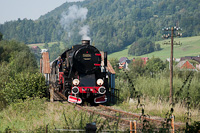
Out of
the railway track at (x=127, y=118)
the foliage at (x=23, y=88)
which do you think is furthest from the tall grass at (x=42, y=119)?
the foliage at (x=23, y=88)

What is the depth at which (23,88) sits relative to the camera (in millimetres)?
17906

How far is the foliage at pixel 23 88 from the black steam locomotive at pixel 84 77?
175 cm

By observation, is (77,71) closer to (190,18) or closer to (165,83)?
(165,83)

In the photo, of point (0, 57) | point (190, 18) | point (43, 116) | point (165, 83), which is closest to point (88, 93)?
point (43, 116)

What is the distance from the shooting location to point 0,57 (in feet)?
165

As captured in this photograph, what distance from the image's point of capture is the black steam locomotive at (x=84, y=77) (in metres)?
17.4

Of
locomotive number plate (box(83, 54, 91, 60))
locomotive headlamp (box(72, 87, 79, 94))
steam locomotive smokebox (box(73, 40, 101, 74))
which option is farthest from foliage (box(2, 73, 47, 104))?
locomotive number plate (box(83, 54, 91, 60))

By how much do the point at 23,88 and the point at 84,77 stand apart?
4.02 metres

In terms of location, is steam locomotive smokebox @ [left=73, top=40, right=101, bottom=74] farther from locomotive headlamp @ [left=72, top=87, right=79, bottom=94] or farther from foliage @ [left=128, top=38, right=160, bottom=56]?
foliage @ [left=128, top=38, right=160, bottom=56]

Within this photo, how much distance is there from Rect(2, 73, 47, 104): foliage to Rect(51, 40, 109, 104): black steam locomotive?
1.75 metres

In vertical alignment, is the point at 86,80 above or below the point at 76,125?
above

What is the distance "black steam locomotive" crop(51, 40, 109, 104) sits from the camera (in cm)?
1744

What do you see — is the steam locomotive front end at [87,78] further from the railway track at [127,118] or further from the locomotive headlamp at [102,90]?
the railway track at [127,118]

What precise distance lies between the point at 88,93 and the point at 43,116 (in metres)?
5.12
